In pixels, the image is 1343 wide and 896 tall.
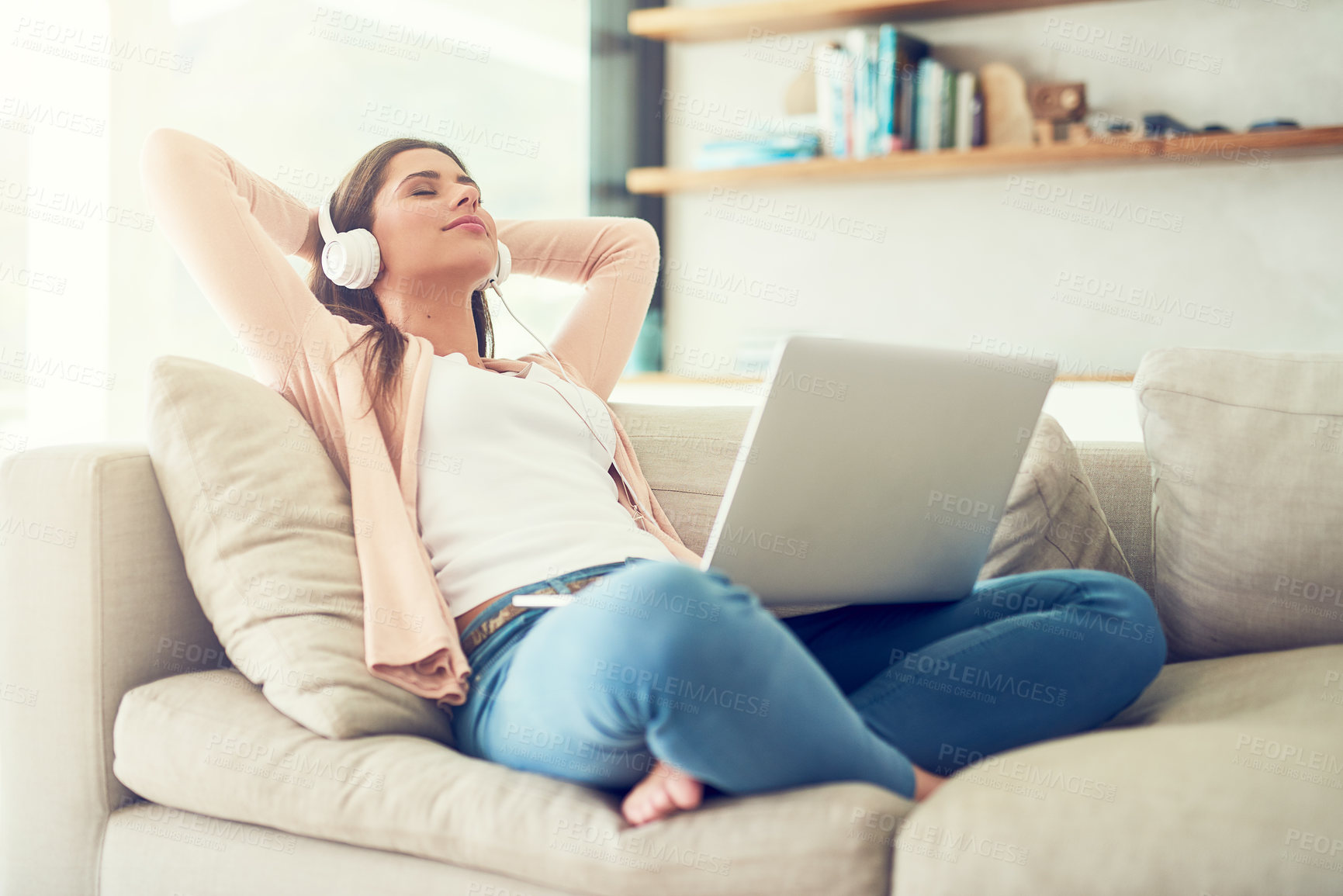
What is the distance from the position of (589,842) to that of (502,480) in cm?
47

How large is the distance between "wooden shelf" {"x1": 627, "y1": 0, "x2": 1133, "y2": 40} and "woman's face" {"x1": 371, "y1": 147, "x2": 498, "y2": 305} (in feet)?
5.44

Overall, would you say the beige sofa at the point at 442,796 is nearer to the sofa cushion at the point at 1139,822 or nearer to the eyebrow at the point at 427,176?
the sofa cushion at the point at 1139,822

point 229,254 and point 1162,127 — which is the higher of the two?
point 1162,127

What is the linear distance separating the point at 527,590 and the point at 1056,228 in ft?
7.14

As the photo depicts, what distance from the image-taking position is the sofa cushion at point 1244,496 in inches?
53.1

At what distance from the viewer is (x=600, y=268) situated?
1754 millimetres

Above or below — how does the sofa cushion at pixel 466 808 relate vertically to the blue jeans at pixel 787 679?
below

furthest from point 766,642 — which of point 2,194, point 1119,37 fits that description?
point 1119,37

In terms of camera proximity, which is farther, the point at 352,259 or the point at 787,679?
the point at 352,259

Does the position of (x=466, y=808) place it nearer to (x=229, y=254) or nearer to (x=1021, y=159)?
(x=229, y=254)

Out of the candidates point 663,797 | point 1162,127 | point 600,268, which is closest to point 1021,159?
point 1162,127

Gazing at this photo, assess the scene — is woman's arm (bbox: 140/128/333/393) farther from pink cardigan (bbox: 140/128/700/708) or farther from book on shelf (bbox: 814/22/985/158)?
book on shelf (bbox: 814/22/985/158)

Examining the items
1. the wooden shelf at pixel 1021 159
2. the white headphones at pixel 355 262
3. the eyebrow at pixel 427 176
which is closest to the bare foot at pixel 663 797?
the white headphones at pixel 355 262

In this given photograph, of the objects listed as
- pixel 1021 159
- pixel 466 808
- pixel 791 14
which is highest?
pixel 791 14
